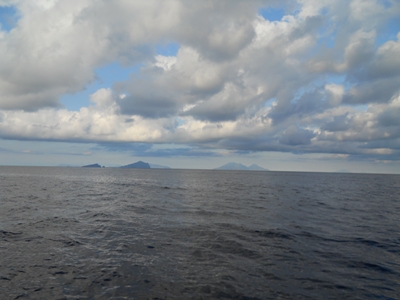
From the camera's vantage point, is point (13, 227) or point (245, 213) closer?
point (13, 227)

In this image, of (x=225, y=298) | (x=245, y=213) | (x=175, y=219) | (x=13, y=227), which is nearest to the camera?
(x=225, y=298)

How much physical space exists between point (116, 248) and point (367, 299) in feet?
52.0

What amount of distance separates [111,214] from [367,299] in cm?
2786

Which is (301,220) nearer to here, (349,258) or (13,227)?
(349,258)

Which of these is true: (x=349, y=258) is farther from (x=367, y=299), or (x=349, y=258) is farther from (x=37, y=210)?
(x=37, y=210)

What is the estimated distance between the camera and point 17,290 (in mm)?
12102

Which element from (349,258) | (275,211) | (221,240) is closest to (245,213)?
(275,211)

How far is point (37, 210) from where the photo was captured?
32812 mm

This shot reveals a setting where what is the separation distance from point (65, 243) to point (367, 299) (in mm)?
20065

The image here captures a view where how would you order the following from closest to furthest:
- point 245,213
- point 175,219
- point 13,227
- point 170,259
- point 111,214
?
1. point 170,259
2. point 13,227
3. point 175,219
4. point 111,214
5. point 245,213

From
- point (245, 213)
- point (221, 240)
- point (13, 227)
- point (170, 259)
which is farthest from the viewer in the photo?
point (245, 213)

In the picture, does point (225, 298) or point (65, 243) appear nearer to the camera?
point (225, 298)

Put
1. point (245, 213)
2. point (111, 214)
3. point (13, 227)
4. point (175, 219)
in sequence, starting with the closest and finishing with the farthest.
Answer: point (13, 227)
point (175, 219)
point (111, 214)
point (245, 213)

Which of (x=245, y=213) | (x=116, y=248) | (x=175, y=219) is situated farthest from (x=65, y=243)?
(x=245, y=213)
